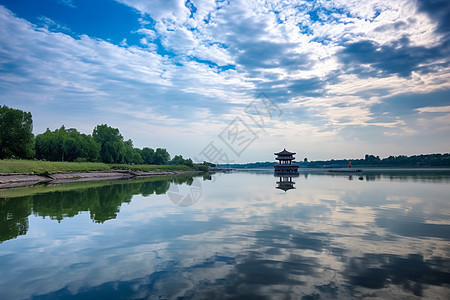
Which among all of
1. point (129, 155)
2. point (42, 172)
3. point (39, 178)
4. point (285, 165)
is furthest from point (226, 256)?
point (129, 155)

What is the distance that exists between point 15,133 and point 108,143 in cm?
2976

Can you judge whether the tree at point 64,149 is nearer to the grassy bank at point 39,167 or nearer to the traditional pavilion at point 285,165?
the grassy bank at point 39,167

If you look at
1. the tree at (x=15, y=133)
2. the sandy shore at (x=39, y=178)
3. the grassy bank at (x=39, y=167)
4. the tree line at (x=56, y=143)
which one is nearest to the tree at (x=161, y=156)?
the tree line at (x=56, y=143)

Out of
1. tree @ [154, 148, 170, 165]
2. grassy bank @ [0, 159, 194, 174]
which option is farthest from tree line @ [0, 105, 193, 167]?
tree @ [154, 148, 170, 165]

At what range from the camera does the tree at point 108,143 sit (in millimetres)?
80688

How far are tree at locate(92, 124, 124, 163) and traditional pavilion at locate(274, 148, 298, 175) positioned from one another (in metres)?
48.1

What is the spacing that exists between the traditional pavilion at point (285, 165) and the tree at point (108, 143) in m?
48.1

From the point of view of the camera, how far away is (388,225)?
36.7ft

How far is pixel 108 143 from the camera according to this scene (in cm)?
8088

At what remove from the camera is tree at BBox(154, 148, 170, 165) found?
125 metres

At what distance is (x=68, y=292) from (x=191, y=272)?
257 centimetres

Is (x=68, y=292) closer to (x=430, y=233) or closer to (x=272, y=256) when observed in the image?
(x=272, y=256)

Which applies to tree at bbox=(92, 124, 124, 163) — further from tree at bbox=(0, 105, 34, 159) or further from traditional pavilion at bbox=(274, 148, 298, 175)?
traditional pavilion at bbox=(274, 148, 298, 175)

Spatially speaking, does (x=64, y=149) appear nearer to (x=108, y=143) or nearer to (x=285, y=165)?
(x=108, y=143)
